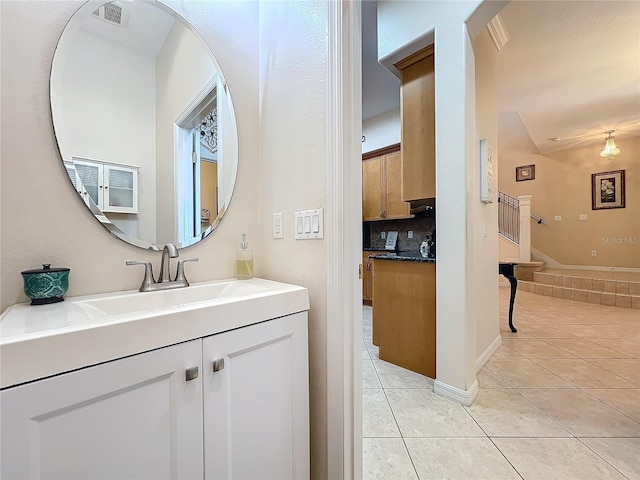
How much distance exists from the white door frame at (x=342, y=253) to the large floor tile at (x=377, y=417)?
0.53m

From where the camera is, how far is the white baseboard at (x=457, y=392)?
1.75 meters

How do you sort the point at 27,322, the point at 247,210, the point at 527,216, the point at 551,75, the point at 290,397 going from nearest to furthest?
the point at 27,322 < the point at 290,397 < the point at 247,210 < the point at 551,75 < the point at 527,216

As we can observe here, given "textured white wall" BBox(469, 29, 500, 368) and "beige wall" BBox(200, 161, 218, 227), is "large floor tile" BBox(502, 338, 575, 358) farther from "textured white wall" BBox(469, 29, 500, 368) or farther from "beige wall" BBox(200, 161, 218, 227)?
"beige wall" BBox(200, 161, 218, 227)

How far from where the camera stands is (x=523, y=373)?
7.06ft

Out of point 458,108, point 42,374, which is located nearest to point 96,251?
point 42,374

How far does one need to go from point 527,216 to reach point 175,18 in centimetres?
726

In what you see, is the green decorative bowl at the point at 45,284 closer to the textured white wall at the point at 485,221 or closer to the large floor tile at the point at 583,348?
the textured white wall at the point at 485,221

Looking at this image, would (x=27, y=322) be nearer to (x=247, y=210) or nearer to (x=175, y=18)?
(x=247, y=210)

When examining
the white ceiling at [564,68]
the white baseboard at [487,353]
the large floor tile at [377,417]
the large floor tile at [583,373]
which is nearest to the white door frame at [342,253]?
the large floor tile at [377,417]

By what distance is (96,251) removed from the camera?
0.99m

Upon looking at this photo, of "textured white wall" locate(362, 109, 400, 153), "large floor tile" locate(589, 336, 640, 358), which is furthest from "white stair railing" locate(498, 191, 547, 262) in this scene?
"textured white wall" locate(362, 109, 400, 153)

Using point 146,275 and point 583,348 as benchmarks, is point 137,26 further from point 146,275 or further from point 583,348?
point 583,348

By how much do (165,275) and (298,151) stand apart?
2.40 feet

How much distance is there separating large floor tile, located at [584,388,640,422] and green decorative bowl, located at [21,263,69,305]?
9.32 ft
